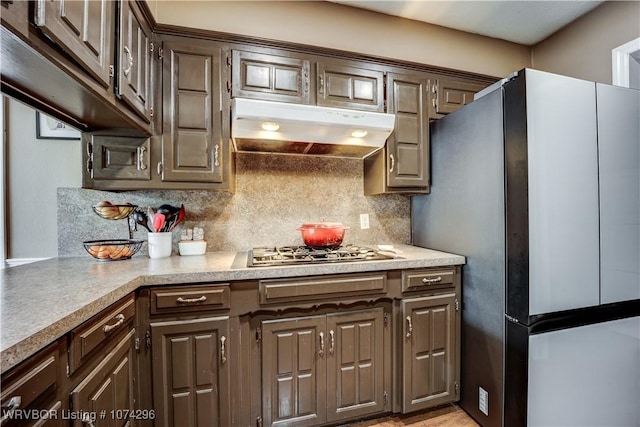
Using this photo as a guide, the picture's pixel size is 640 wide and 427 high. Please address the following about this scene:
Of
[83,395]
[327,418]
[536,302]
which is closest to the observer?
[83,395]

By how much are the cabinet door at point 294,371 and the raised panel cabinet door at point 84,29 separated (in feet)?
4.35

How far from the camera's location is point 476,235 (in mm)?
1642

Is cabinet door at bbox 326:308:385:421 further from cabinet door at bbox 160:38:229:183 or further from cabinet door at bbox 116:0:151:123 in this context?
cabinet door at bbox 116:0:151:123

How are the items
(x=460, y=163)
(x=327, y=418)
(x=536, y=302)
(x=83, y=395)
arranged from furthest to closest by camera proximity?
(x=460, y=163), (x=327, y=418), (x=536, y=302), (x=83, y=395)

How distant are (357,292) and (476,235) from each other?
78cm

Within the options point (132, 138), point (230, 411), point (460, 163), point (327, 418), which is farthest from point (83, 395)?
point (460, 163)

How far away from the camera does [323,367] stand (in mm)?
1529

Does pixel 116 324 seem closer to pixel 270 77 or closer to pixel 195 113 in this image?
pixel 195 113

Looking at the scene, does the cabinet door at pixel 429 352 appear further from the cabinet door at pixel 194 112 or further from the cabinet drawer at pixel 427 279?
the cabinet door at pixel 194 112

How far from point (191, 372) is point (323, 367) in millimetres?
670

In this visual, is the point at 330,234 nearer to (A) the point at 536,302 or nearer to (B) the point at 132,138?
(A) the point at 536,302

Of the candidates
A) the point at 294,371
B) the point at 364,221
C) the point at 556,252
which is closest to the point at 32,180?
the point at 294,371

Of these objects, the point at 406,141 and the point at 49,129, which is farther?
the point at 406,141

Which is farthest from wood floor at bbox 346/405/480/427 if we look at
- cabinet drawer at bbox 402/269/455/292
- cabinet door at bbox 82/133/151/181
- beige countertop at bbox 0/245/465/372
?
cabinet door at bbox 82/133/151/181
